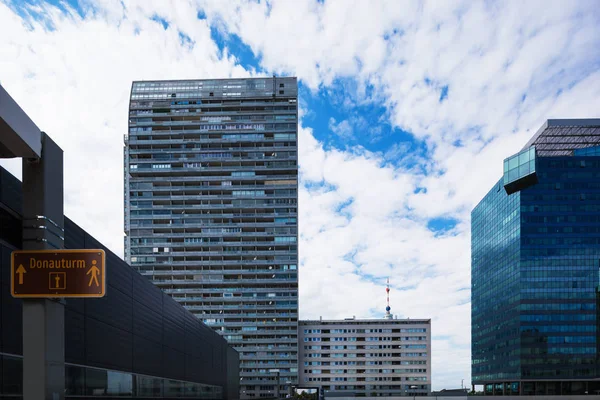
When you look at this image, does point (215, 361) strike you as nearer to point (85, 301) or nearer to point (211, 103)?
point (85, 301)

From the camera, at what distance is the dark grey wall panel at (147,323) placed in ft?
84.9

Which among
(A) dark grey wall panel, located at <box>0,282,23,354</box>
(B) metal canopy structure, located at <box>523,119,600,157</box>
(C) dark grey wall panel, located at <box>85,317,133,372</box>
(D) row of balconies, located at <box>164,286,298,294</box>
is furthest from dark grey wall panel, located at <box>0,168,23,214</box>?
(B) metal canopy structure, located at <box>523,119,600,157</box>

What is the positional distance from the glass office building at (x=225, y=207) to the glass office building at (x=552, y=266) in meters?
44.4

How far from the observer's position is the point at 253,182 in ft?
371

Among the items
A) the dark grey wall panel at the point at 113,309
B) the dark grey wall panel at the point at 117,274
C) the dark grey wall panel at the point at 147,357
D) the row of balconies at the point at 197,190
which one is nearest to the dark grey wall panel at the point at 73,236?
the dark grey wall panel at the point at 113,309

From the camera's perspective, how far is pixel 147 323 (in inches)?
1101

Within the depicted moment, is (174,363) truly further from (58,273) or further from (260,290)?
(260,290)

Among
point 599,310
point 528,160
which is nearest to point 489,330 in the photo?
point 599,310

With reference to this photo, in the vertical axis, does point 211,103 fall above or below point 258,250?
above

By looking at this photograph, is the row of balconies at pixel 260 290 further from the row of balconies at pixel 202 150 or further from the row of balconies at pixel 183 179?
the row of balconies at pixel 202 150

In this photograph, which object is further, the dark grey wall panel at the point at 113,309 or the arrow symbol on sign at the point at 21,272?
the dark grey wall panel at the point at 113,309

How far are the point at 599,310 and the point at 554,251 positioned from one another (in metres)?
13.7

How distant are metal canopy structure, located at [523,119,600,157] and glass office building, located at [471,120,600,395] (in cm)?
19

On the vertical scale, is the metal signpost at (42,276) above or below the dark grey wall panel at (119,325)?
above
